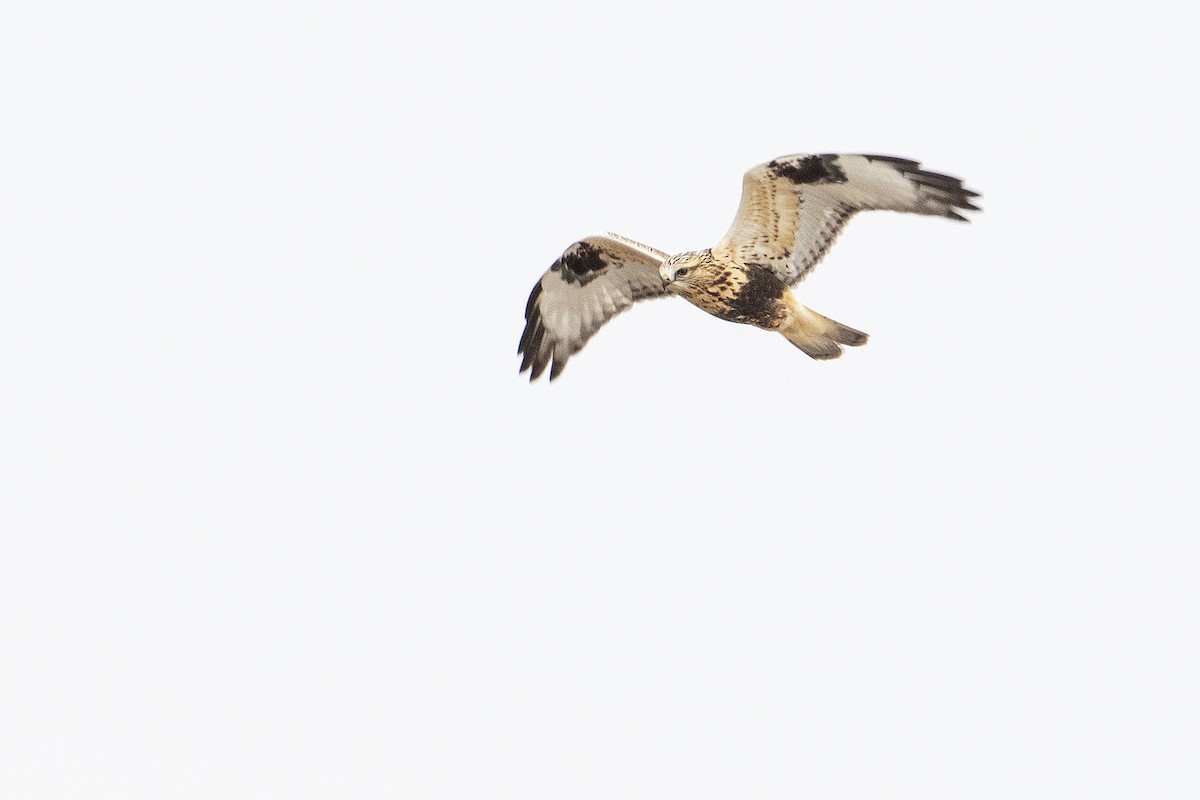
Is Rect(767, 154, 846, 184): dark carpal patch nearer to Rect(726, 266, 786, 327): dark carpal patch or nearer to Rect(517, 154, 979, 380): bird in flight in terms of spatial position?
Rect(517, 154, 979, 380): bird in flight

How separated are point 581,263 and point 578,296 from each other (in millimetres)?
317

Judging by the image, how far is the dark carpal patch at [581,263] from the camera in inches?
473

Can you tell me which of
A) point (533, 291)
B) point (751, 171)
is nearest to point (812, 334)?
point (751, 171)

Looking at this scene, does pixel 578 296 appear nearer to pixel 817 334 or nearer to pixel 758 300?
pixel 758 300

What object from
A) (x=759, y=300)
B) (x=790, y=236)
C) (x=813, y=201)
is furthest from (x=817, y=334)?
(x=813, y=201)

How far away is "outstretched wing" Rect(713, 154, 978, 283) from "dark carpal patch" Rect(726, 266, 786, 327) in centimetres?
13

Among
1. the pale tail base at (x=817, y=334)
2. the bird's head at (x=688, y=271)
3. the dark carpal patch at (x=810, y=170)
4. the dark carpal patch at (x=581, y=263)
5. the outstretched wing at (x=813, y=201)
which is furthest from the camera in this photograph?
the dark carpal patch at (x=581, y=263)

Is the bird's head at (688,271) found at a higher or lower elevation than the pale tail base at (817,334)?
higher

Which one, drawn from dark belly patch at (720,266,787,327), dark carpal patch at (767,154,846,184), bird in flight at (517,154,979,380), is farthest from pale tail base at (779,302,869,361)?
dark carpal patch at (767,154,846,184)

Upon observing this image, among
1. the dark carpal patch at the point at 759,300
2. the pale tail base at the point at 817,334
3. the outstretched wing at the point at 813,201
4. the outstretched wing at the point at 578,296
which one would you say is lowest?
the pale tail base at the point at 817,334

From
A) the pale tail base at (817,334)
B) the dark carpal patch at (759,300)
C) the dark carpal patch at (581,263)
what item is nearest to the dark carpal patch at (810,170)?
the dark carpal patch at (759,300)

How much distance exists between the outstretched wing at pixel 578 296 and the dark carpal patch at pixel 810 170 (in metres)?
1.53

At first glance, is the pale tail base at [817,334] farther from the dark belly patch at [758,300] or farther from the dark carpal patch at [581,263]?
the dark carpal patch at [581,263]

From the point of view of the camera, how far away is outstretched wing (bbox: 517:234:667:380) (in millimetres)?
12039
